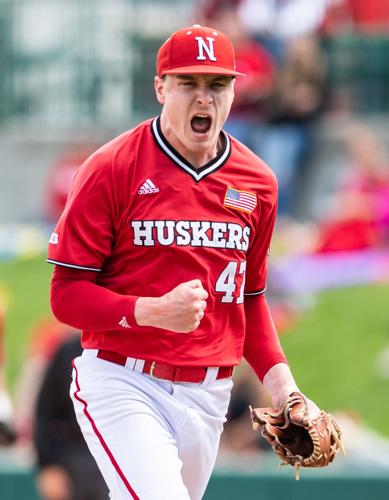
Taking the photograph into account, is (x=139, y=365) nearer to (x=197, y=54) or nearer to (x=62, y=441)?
(x=197, y=54)

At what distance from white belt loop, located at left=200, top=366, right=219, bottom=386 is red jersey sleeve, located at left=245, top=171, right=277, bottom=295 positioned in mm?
395

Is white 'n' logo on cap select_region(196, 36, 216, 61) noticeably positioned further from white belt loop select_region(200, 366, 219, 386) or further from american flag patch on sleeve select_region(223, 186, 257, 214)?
white belt loop select_region(200, 366, 219, 386)

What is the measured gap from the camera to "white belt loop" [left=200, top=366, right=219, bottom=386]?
492cm

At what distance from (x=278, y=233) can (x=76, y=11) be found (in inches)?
128

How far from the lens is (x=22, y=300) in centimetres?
1175

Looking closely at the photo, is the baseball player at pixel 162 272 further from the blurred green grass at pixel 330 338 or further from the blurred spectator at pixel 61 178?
the blurred spectator at pixel 61 178

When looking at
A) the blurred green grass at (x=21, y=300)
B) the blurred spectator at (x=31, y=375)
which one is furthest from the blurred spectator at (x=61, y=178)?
the blurred spectator at (x=31, y=375)

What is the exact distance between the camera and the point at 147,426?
15.4 ft

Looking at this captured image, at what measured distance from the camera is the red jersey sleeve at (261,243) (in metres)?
5.07

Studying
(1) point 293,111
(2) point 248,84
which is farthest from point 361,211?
(2) point 248,84

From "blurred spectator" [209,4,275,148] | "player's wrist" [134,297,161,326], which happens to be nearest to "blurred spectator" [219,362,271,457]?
"blurred spectator" [209,4,275,148]

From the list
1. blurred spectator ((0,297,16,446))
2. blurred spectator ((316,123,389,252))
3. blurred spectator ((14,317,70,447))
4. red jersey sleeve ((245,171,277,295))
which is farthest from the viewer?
blurred spectator ((316,123,389,252))

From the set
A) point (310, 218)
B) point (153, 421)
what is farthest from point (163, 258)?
point (310, 218)

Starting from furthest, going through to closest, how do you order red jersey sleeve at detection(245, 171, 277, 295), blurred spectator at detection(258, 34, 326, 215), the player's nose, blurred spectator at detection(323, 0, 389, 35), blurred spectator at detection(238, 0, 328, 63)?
blurred spectator at detection(323, 0, 389, 35) < blurred spectator at detection(238, 0, 328, 63) < blurred spectator at detection(258, 34, 326, 215) < red jersey sleeve at detection(245, 171, 277, 295) < the player's nose
